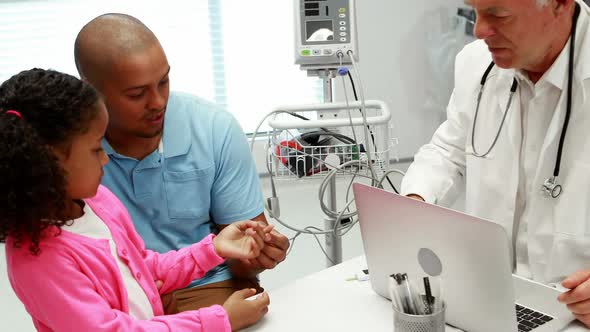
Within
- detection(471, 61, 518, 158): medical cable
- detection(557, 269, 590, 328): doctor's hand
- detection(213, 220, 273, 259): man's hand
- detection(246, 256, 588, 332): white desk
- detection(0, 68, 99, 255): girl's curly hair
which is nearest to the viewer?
detection(0, 68, 99, 255): girl's curly hair

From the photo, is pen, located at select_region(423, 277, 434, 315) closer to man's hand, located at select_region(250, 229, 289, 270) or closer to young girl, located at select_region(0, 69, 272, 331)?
young girl, located at select_region(0, 69, 272, 331)

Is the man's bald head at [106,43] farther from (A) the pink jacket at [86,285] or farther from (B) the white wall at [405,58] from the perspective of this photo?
(B) the white wall at [405,58]

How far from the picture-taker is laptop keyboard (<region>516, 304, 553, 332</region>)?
109 centimetres

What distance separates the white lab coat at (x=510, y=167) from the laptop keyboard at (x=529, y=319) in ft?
0.93

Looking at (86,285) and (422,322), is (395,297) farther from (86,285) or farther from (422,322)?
(86,285)

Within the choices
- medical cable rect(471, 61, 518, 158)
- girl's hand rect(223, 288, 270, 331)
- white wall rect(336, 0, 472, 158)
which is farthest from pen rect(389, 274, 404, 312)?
white wall rect(336, 0, 472, 158)

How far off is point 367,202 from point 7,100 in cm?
63

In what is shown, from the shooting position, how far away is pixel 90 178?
1036 mm

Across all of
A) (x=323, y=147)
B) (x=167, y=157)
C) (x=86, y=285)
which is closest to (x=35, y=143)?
(x=86, y=285)

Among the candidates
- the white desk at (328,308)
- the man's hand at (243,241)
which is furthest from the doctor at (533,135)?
the man's hand at (243,241)

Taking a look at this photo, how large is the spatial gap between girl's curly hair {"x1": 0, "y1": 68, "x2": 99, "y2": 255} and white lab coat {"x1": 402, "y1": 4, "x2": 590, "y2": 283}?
33.5 inches

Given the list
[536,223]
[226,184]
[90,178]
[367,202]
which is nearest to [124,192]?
[226,184]

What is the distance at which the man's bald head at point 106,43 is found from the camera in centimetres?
139

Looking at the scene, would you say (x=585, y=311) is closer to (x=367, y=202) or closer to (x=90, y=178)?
(x=367, y=202)
